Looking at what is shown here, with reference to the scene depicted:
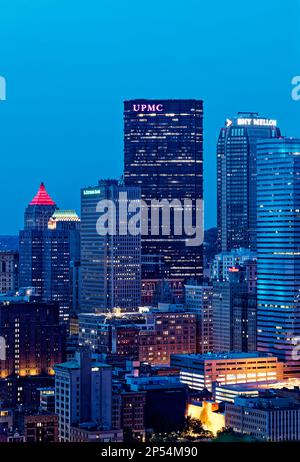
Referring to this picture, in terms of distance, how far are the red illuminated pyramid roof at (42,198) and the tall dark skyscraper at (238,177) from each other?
3390 millimetres

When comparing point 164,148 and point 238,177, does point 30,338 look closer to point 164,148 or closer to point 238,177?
point 164,148

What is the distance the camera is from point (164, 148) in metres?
21.1

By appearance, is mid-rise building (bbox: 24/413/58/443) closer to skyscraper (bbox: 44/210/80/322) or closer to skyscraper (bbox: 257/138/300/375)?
skyscraper (bbox: 257/138/300/375)

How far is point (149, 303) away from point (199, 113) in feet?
14.7

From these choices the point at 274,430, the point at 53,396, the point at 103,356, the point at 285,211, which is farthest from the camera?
the point at 285,211

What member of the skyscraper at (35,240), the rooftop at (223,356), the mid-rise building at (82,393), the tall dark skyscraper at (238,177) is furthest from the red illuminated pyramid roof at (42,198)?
the mid-rise building at (82,393)

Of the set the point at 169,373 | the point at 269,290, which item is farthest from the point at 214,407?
the point at 269,290

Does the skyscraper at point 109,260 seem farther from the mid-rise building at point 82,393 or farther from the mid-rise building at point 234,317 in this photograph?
the mid-rise building at point 82,393

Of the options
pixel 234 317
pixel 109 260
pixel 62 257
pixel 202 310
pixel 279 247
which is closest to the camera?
pixel 279 247

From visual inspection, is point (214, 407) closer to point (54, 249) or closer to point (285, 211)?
point (285, 211)

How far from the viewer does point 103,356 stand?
523 inches

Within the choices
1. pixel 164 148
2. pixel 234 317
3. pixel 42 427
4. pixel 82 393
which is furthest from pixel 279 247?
pixel 42 427

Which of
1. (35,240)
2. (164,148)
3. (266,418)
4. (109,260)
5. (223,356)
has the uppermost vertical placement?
(164,148)

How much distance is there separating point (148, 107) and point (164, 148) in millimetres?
813
